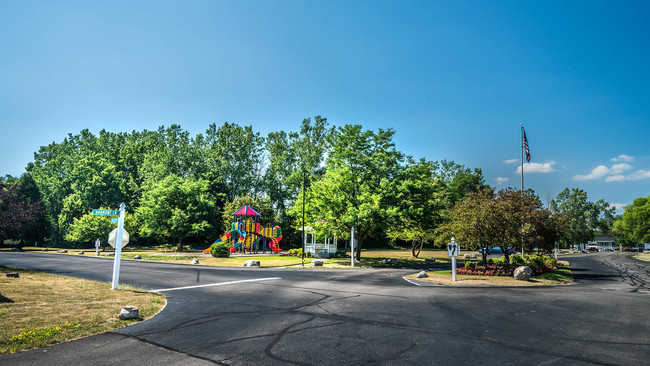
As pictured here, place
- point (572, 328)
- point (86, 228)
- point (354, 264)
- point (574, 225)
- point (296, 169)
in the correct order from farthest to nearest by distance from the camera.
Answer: point (574, 225)
point (296, 169)
point (86, 228)
point (354, 264)
point (572, 328)

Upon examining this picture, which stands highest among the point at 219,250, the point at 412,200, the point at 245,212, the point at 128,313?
the point at 412,200

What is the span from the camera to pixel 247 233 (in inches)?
1674

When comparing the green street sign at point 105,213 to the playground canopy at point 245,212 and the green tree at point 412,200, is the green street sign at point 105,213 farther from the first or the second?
the playground canopy at point 245,212

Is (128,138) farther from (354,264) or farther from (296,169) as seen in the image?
(354,264)

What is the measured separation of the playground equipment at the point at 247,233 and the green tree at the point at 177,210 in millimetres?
6675

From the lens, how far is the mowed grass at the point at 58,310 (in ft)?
21.5

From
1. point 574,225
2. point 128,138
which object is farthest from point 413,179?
point 574,225

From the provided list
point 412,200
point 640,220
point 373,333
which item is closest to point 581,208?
point 640,220

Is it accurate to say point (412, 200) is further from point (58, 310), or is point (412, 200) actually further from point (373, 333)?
point (58, 310)

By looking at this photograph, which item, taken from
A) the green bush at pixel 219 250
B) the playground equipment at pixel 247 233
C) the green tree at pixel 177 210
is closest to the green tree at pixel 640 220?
the playground equipment at pixel 247 233

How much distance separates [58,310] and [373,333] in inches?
310

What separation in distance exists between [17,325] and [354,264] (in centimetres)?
2350

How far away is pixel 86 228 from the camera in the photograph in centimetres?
4453

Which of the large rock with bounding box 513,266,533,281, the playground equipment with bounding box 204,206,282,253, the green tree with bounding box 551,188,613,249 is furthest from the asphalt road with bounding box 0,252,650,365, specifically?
the green tree with bounding box 551,188,613,249
